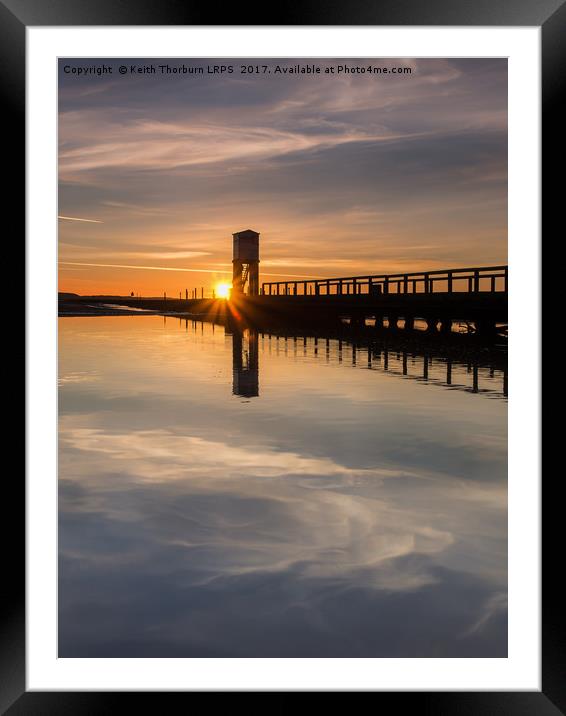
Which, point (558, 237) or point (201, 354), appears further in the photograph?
point (201, 354)

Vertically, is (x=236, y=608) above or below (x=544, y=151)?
below

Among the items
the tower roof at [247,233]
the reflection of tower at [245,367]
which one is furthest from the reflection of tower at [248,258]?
the reflection of tower at [245,367]

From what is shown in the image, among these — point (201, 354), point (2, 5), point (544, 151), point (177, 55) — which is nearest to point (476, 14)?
point (544, 151)

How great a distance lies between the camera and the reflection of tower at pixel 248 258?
30.0 metres

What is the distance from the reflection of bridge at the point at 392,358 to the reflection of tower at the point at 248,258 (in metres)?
11.8

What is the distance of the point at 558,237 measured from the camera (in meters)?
2.69

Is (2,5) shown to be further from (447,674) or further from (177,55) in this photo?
(447,674)

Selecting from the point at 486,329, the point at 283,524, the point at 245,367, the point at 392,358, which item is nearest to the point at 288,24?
the point at 283,524

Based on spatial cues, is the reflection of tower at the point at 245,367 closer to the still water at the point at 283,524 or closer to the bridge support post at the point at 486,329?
the still water at the point at 283,524

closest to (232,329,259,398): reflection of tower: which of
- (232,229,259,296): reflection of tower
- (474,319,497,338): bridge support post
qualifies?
(474,319,497,338): bridge support post

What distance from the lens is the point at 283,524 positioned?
4.04m

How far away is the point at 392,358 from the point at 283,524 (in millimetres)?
8556

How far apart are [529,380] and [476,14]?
131cm

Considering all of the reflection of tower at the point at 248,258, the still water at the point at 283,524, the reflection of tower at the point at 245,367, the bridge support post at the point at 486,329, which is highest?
the reflection of tower at the point at 248,258
